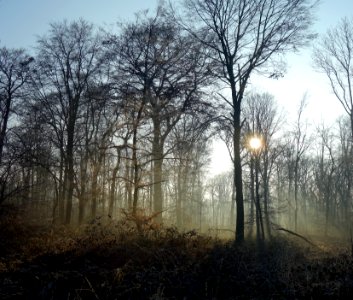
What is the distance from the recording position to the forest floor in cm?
746

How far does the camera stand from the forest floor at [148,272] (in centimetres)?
746

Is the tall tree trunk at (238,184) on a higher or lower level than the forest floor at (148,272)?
higher

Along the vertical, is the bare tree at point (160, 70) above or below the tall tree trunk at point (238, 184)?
above

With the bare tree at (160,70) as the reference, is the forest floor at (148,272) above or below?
below

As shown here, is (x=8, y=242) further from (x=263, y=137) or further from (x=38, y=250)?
(x=263, y=137)

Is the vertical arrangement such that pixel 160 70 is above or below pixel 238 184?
above

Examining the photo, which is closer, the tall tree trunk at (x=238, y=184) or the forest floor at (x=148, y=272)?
the forest floor at (x=148, y=272)

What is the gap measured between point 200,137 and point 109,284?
1088 cm

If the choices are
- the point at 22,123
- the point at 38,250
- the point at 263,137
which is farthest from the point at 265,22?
the point at 22,123

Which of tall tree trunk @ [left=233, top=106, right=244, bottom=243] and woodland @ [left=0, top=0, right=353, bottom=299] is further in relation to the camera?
tall tree trunk @ [left=233, top=106, right=244, bottom=243]

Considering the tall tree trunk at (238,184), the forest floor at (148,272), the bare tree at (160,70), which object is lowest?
the forest floor at (148,272)

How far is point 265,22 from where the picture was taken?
58.4ft

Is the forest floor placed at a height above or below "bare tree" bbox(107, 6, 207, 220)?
below

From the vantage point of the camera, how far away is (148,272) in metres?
8.60
